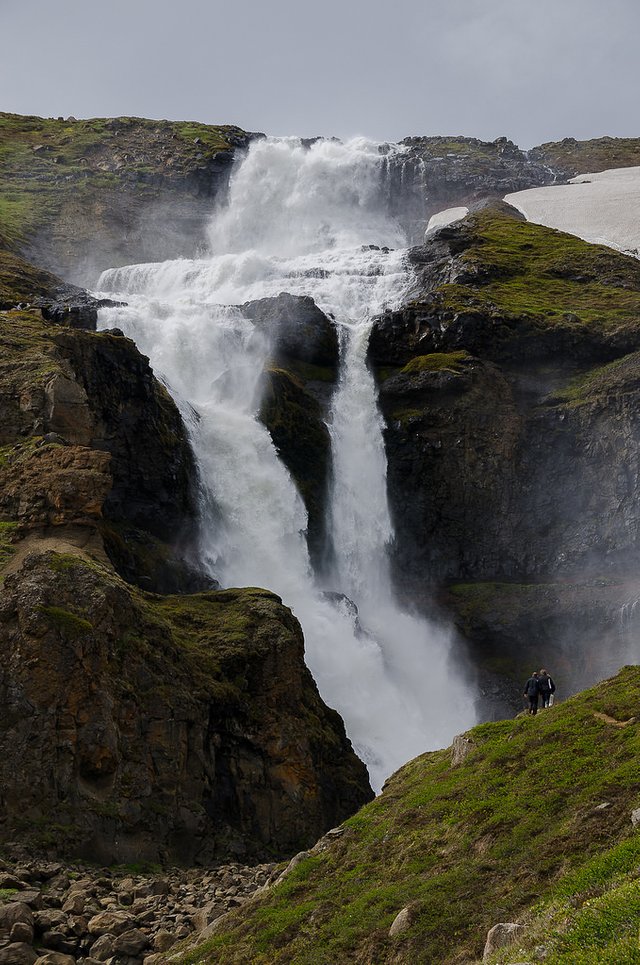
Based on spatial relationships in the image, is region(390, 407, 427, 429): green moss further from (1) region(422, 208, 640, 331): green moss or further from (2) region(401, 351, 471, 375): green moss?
(1) region(422, 208, 640, 331): green moss

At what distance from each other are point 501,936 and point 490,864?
333 centimetres

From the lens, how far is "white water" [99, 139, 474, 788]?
38469mm

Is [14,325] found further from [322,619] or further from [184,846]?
[184,846]

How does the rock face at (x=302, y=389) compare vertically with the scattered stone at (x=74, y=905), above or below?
above

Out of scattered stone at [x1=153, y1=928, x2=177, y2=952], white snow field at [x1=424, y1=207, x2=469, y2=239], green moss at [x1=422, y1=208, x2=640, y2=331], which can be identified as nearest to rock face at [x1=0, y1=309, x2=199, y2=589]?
scattered stone at [x1=153, y1=928, x2=177, y2=952]

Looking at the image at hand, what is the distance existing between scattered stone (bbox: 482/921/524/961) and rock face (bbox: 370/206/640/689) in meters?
36.5

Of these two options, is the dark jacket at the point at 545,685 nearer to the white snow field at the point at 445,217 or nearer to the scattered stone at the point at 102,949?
the scattered stone at the point at 102,949

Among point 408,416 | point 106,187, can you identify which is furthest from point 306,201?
point 408,416

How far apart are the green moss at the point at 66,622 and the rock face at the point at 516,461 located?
95.2 feet

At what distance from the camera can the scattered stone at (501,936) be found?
9.70 meters

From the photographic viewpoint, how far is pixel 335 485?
160 ft

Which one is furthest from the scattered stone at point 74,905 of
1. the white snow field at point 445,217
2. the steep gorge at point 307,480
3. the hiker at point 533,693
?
the white snow field at point 445,217

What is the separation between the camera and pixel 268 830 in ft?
80.2

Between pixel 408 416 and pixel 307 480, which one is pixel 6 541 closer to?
pixel 307 480
